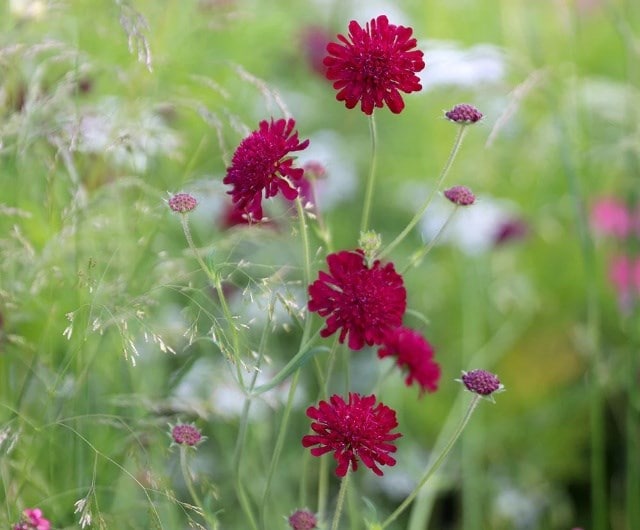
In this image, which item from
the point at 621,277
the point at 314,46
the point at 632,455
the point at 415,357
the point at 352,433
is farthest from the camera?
the point at 314,46

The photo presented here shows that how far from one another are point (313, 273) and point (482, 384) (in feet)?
0.80

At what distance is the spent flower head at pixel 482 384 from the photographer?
0.64 m

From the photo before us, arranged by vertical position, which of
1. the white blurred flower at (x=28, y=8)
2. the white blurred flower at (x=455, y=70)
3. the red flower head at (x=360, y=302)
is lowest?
the red flower head at (x=360, y=302)

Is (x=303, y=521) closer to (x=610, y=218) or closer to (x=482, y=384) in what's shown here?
(x=482, y=384)

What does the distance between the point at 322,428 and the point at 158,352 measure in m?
0.59

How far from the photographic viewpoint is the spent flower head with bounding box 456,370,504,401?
64 cm

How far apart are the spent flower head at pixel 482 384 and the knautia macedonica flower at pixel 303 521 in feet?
0.48

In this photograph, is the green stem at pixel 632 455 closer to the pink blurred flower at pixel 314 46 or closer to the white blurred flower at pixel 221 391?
the white blurred flower at pixel 221 391

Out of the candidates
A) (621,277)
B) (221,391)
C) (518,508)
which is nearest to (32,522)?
(221,391)

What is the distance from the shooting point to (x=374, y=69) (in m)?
0.66

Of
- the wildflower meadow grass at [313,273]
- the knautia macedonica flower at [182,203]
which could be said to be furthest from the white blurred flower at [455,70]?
the knautia macedonica flower at [182,203]

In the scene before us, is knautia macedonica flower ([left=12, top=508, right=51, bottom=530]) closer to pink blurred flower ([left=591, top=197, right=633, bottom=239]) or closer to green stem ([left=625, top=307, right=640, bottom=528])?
green stem ([left=625, top=307, right=640, bottom=528])

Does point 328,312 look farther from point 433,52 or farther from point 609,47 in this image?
point 609,47

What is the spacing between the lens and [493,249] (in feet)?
4.88
